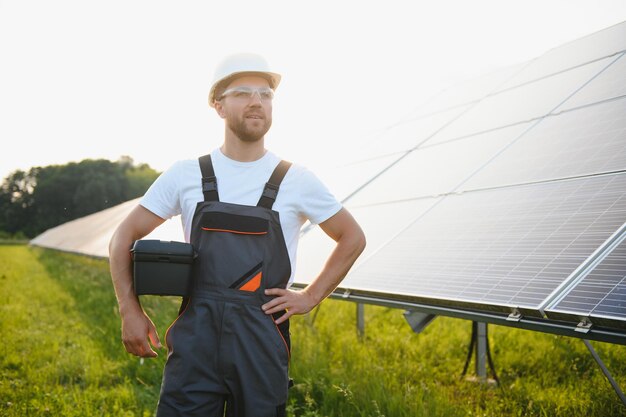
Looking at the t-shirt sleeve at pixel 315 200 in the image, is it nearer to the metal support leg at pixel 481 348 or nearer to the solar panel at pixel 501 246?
the solar panel at pixel 501 246

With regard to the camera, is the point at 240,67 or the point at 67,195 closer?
the point at 240,67

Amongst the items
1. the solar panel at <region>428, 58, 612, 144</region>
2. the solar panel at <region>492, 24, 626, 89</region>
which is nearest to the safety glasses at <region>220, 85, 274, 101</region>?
the solar panel at <region>428, 58, 612, 144</region>

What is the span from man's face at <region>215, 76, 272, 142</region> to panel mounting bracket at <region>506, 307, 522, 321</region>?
1518 mm

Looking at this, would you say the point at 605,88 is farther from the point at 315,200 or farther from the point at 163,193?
the point at 163,193

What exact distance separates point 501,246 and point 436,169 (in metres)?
2.14

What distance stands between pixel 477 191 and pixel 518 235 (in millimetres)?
1034

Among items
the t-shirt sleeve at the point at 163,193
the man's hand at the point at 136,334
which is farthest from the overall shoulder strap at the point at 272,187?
the man's hand at the point at 136,334

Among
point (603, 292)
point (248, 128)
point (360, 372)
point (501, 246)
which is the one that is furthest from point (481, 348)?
point (248, 128)

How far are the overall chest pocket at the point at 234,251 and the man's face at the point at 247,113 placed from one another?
40cm

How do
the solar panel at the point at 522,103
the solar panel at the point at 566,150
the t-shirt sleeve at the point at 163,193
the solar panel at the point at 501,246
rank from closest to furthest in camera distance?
the t-shirt sleeve at the point at 163,193, the solar panel at the point at 501,246, the solar panel at the point at 566,150, the solar panel at the point at 522,103

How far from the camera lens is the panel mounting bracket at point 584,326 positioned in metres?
2.26

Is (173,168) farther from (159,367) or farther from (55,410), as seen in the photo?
(159,367)

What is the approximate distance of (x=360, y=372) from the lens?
13.9 ft

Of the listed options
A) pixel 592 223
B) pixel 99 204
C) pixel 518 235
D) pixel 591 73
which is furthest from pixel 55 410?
pixel 99 204
